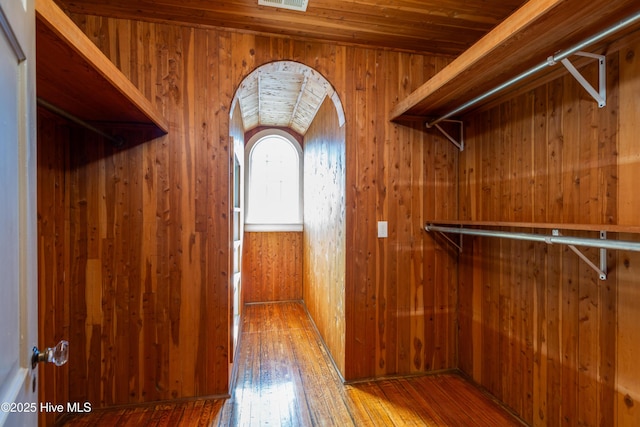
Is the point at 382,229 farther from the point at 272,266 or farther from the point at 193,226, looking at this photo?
the point at 272,266

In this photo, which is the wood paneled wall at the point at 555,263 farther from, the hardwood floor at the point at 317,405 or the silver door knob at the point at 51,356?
the silver door knob at the point at 51,356

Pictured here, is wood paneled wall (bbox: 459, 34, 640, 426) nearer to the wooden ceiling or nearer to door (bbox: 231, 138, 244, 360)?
the wooden ceiling

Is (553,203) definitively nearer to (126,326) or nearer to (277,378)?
(277,378)

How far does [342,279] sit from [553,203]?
1471 mm

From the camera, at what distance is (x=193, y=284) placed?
211 cm

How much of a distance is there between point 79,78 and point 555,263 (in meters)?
2.61

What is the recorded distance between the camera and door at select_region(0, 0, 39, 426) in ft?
2.05

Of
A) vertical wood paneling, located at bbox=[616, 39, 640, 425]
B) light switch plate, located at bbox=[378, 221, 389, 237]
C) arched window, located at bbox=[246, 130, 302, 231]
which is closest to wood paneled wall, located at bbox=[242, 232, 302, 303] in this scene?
arched window, located at bbox=[246, 130, 302, 231]

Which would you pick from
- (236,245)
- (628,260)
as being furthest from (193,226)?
(628,260)

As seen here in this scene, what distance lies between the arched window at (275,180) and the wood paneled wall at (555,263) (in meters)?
2.78

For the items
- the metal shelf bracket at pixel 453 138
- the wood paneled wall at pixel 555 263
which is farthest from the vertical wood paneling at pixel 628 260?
the metal shelf bracket at pixel 453 138

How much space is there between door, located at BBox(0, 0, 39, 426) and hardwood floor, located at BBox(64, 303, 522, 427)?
142cm

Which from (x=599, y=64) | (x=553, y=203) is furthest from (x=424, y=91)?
(x=553, y=203)

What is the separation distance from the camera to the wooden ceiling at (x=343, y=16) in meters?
1.86
